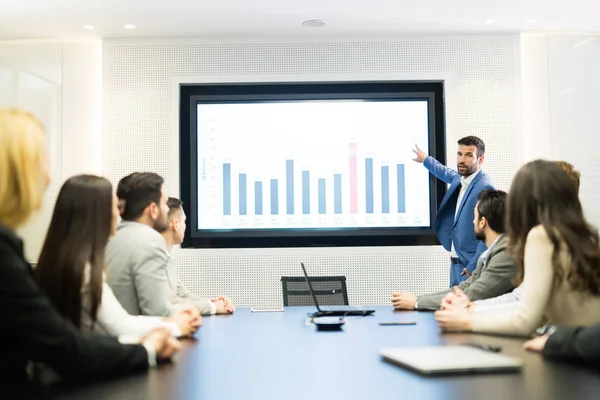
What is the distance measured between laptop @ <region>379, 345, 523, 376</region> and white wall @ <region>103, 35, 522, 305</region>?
3661mm

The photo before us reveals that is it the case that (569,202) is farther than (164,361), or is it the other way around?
(569,202)

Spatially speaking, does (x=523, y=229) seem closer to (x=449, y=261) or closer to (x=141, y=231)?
(x=141, y=231)

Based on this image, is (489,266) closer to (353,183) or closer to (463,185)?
(463,185)

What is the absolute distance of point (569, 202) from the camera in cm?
192

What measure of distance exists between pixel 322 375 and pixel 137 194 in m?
1.52

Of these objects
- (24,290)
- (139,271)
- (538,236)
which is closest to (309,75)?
(139,271)

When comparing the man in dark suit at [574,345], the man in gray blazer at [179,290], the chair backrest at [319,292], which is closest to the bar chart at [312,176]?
the chair backrest at [319,292]

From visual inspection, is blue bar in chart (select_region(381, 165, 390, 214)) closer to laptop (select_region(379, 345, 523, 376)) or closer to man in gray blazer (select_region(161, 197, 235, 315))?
man in gray blazer (select_region(161, 197, 235, 315))

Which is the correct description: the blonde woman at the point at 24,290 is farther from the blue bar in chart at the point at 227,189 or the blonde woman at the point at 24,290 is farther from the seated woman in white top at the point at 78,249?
the blue bar in chart at the point at 227,189

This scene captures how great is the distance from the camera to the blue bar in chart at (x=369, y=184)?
5.35 meters

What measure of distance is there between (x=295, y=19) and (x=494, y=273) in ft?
9.50

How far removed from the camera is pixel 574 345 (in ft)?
4.91

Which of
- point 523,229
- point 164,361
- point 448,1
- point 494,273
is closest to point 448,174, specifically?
point 448,1

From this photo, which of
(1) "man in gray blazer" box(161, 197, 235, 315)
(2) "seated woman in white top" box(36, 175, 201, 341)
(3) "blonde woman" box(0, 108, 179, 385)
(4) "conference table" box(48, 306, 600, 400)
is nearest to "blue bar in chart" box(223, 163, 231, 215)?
(1) "man in gray blazer" box(161, 197, 235, 315)
